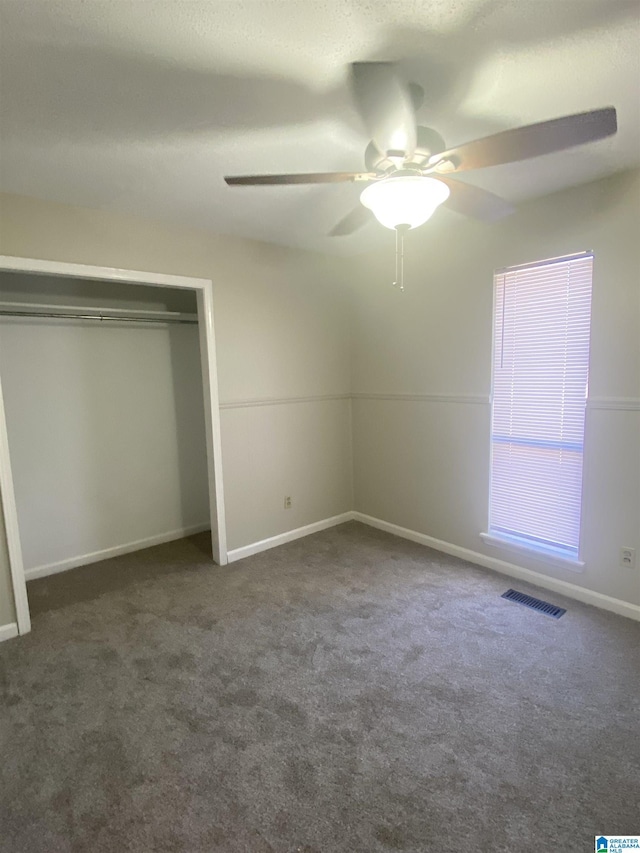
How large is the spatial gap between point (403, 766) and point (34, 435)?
3120mm

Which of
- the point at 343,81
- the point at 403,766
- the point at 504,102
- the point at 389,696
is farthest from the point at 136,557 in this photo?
the point at 504,102

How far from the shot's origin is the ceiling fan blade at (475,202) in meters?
1.73

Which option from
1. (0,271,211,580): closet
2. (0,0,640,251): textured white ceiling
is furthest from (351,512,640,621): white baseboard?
(0,0,640,251): textured white ceiling

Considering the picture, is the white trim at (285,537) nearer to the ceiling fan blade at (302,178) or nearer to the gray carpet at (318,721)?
the gray carpet at (318,721)

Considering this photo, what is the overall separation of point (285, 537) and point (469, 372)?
2.02m

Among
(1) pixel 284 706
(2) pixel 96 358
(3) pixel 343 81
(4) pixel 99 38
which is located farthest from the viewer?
(2) pixel 96 358

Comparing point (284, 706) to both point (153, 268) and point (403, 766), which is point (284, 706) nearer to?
point (403, 766)

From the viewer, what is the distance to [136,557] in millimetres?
3604

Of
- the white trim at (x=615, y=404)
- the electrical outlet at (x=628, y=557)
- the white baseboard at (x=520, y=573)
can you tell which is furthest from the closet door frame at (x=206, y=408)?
the electrical outlet at (x=628, y=557)

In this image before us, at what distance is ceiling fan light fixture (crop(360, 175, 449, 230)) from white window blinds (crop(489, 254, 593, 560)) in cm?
148

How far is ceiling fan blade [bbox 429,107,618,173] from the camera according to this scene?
1.22 m

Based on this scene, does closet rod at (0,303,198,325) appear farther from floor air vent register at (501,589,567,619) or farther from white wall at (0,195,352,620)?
floor air vent register at (501,589,567,619)

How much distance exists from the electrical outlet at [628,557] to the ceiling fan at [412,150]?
6.65 feet

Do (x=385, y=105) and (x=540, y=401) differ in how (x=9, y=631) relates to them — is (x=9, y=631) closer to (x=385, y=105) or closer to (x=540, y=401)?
(x=385, y=105)
